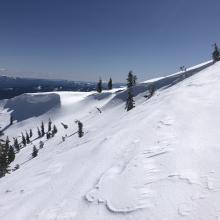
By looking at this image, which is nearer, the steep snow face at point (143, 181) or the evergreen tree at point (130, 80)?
the steep snow face at point (143, 181)

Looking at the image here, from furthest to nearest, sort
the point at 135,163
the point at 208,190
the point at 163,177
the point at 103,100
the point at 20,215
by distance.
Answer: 1. the point at 103,100
2. the point at 135,163
3. the point at 20,215
4. the point at 163,177
5. the point at 208,190

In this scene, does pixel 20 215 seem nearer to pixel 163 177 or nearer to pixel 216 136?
pixel 163 177

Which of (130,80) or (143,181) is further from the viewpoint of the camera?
(130,80)

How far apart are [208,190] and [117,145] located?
28.3 ft

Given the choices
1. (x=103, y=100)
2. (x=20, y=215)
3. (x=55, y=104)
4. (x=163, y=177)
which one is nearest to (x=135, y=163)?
(x=163, y=177)

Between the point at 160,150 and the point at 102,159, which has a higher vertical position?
the point at 160,150

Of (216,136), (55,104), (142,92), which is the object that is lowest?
(55,104)

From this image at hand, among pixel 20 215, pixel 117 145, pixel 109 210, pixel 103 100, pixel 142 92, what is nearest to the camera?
pixel 109 210

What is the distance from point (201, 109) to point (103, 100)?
127 metres

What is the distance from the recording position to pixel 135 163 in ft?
37.7

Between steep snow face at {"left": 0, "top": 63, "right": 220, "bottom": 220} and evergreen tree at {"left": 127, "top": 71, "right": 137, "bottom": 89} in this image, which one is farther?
evergreen tree at {"left": 127, "top": 71, "right": 137, "bottom": 89}

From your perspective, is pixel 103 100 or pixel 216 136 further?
pixel 103 100

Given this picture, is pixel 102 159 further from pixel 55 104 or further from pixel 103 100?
pixel 55 104

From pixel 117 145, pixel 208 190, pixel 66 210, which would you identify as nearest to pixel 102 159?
pixel 117 145
